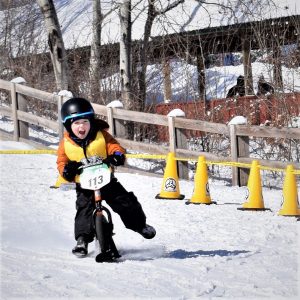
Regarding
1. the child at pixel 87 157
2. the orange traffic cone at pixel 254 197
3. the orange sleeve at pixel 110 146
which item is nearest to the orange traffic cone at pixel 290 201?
the orange traffic cone at pixel 254 197

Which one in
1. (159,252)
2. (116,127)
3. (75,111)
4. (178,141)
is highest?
(116,127)

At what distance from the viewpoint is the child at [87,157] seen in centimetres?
615

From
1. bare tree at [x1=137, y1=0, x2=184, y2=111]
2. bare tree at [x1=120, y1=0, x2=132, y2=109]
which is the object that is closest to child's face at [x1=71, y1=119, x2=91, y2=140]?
bare tree at [x1=120, y1=0, x2=132, y2=109]

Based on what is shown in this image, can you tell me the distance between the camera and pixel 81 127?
616 cm

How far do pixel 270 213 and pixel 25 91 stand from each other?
7313 mm

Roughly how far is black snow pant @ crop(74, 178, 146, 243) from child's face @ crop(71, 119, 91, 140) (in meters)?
0.46

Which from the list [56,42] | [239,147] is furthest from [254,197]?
[56,42]

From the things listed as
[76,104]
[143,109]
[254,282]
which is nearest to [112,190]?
[76,104]

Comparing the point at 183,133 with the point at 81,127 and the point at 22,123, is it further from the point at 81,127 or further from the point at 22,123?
the point at 81,127

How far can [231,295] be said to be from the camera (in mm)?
4918

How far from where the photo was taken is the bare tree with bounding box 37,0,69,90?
16.5m

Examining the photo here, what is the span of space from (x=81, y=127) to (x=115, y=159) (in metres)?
0.38

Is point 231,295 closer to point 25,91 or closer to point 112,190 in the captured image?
point 112,190

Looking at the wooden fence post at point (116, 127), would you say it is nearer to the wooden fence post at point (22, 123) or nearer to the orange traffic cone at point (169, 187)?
the wooden fence post at point (22, 123)
